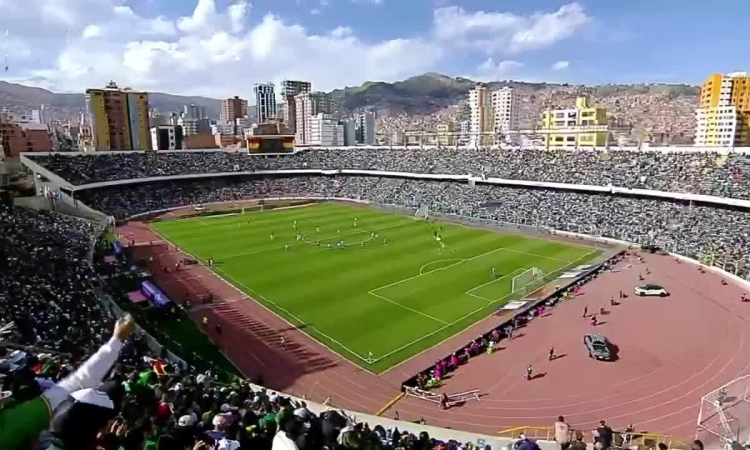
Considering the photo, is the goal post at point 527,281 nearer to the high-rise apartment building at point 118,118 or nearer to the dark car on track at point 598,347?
the dark car on track at point 598,347

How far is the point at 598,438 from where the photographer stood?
363 inches

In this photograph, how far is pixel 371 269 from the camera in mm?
34281

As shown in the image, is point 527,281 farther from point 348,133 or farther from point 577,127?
point 348,133

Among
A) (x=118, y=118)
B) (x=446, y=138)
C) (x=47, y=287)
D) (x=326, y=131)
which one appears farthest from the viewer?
(x=326, y=131)

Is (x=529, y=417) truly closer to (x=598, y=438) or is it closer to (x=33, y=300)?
(x=598, y=438)

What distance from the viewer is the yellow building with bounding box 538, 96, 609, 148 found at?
280ft

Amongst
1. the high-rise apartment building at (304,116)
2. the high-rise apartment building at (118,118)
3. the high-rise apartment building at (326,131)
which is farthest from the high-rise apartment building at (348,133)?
the high-rise apartment building at (118,118)

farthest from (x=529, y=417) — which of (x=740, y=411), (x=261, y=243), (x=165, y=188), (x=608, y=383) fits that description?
(x=165, y=188)

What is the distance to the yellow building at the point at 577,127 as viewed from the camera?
85.2 m

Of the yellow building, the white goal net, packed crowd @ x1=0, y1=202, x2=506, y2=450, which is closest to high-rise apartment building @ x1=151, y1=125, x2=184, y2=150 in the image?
the yellow building

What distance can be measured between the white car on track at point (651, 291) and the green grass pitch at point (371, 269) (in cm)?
586

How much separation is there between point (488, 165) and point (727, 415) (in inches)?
1970

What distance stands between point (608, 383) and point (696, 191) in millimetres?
31077

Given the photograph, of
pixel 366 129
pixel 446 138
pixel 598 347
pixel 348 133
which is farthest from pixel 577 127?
pixel 366 129
